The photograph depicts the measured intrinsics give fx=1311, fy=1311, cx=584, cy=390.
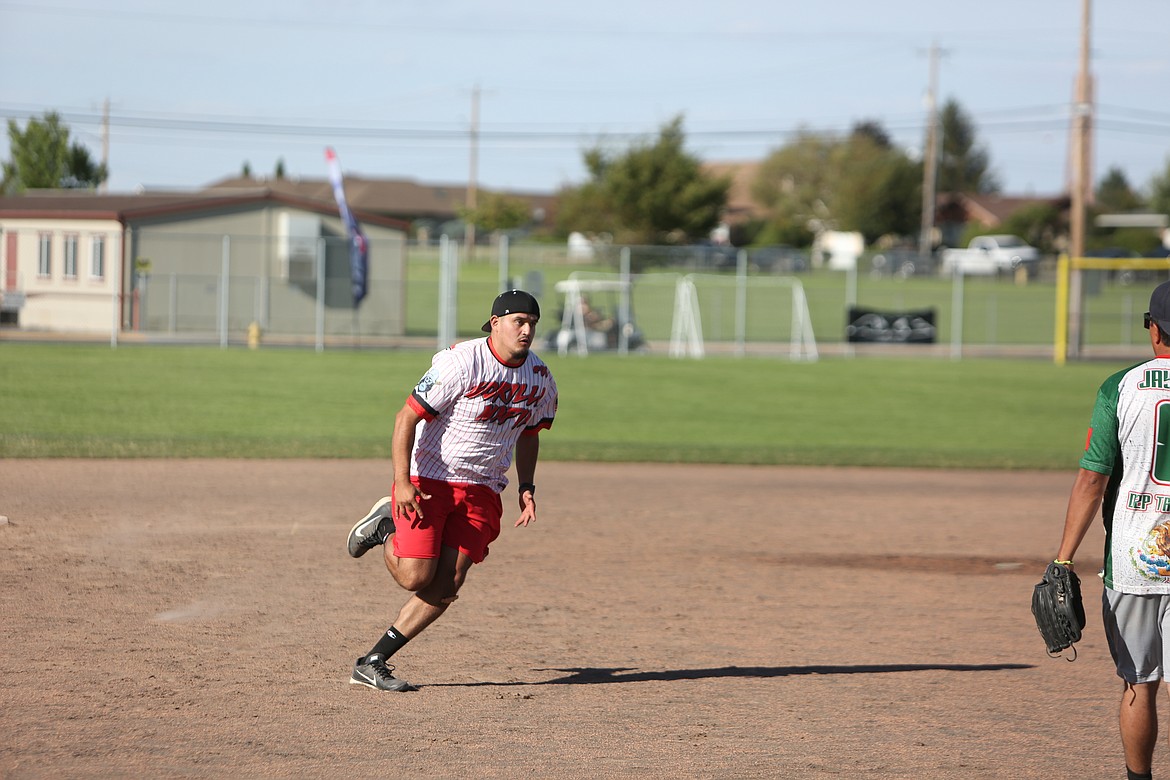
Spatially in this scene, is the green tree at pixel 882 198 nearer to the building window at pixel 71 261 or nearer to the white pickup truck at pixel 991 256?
the white pickup truck at pixel 991 256

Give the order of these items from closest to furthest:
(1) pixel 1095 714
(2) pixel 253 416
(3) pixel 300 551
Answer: (1) pixel 1095 714 → (3) pixel 300 551 → (2) pixel 253 416

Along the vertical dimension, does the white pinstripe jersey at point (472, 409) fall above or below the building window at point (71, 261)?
below

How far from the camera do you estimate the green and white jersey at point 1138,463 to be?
4609mm

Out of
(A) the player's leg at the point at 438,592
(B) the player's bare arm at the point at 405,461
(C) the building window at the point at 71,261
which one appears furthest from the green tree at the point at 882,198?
(B) the player's bare arm at the point at 405,461

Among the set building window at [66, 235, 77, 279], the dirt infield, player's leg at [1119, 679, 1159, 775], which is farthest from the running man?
building window at [66, 235, 77, 279]

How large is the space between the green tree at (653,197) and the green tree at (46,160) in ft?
72.6

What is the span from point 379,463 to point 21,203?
2621 centimetres

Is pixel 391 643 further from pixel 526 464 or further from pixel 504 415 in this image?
pixel 504 415

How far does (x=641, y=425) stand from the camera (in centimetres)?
1986

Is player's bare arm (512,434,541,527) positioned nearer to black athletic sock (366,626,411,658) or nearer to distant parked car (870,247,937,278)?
black athletic sock (366,626,411,658)

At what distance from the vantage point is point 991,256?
2608 inches

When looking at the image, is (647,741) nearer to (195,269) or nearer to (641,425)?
(641,425)

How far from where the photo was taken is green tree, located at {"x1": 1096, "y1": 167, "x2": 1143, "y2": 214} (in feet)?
324

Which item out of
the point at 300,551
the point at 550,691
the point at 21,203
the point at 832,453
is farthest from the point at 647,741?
the point at 21,203
